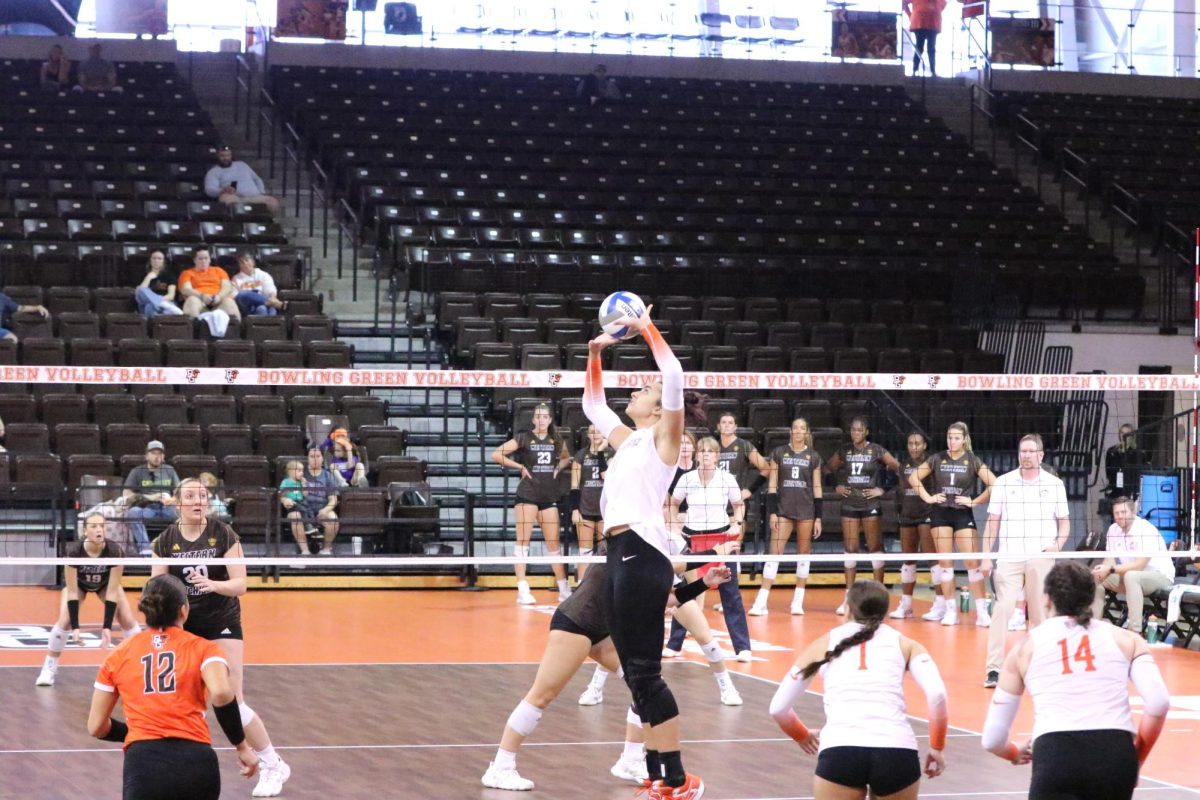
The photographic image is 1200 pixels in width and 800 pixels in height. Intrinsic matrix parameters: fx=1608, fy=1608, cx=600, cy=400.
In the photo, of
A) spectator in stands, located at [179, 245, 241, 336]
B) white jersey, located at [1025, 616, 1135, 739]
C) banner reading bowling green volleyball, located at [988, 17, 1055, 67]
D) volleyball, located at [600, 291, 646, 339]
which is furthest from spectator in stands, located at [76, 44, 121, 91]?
white jersey, located at [1025, 616, 1135, 739]

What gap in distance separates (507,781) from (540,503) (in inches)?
300

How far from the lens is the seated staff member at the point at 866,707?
472 centimetres

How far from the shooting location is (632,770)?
7.14 m

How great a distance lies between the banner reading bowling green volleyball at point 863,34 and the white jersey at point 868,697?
22.6 m

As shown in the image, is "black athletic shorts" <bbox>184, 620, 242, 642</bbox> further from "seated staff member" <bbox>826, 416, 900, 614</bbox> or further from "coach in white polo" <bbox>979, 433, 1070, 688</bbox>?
"seated staff member" <bbox>826, 416, 900, 614</bbox>

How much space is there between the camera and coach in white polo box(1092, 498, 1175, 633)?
467 inches

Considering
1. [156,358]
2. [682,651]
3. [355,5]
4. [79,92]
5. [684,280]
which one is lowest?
[682,651]

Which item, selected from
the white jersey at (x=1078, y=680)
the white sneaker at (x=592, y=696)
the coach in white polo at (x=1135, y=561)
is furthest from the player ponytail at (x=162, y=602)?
the coach in white polo at (x=1135, y=561)

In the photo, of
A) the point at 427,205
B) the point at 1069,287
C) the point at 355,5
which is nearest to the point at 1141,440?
the point at 1069,287

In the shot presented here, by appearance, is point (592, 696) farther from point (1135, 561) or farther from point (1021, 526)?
point (1135, 561)

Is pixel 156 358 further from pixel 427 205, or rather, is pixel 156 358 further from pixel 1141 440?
pixel 1141 440

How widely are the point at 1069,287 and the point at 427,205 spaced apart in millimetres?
8082

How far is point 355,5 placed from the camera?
25.2 metres

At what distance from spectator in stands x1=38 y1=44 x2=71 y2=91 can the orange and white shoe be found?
752 inches
